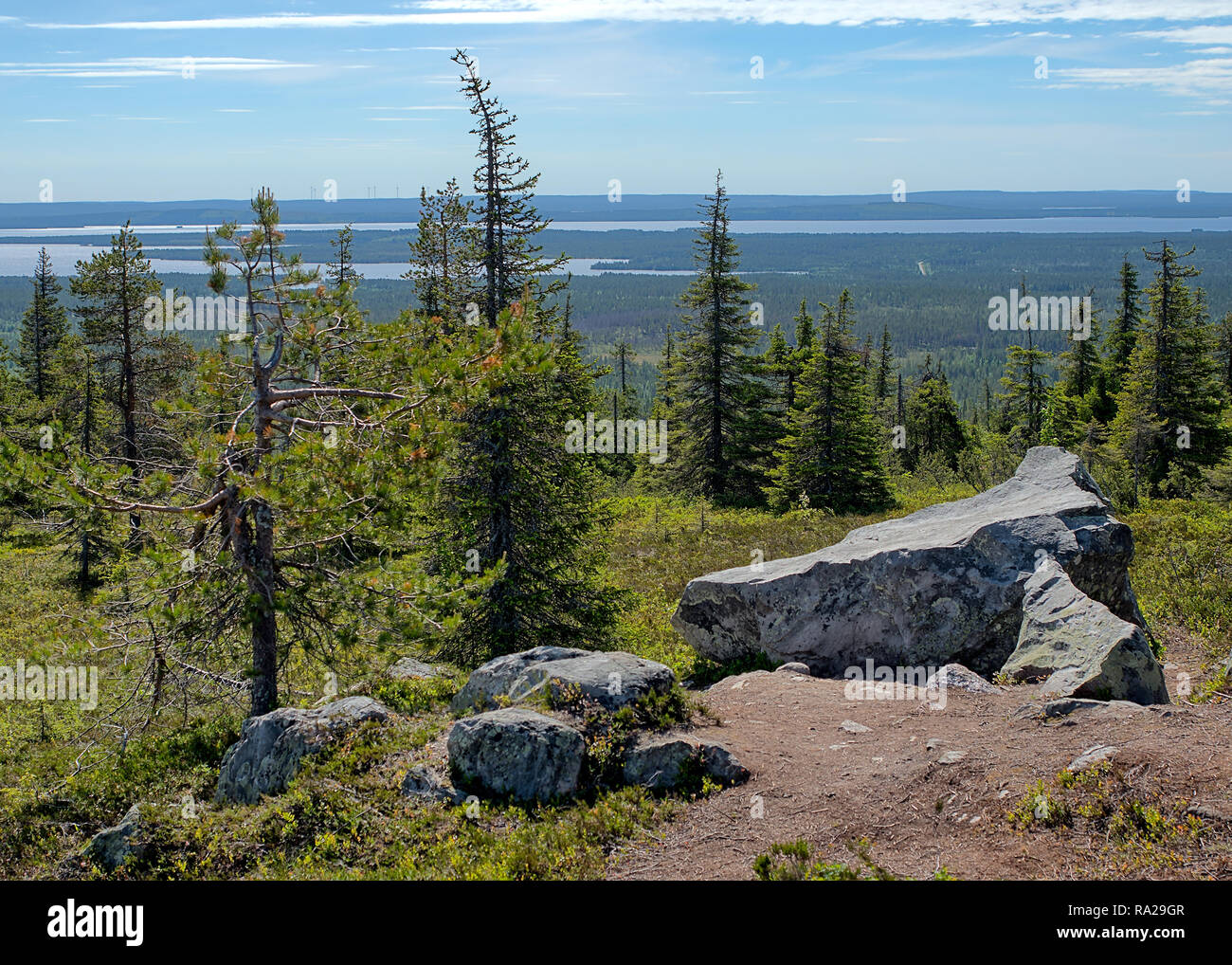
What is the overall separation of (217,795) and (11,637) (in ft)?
67.0

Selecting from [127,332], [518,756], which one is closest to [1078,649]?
[518,756]

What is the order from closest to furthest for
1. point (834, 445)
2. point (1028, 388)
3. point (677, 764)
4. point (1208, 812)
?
1. point (1208, 812)
2. point (677, 764)
3. point (834, 445)
4. point (1028, 388)

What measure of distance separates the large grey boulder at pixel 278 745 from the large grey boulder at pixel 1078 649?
27.5ft

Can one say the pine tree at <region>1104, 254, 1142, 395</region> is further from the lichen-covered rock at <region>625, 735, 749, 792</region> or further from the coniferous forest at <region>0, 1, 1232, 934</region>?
the lichen-covered rock at <region>625, 735, 749, 792</region>

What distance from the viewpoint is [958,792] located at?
7.63m

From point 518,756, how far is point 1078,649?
7.09 metres

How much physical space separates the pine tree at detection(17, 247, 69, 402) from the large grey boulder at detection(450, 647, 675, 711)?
43.7 meters

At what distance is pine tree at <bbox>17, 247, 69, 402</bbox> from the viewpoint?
148ft

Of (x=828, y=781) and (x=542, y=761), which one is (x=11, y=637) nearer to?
(x=542, y=761)

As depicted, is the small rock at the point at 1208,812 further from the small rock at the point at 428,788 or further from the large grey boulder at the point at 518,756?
the small rock at the point at 428,788

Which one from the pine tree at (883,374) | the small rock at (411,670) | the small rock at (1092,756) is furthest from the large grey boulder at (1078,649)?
the pine tree at (883,374)

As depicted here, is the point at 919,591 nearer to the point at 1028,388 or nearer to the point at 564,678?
the point at 564,678

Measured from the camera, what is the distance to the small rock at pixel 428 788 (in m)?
8.50
